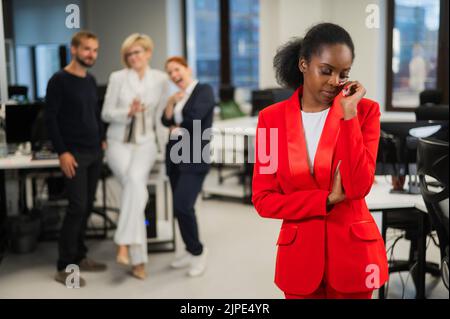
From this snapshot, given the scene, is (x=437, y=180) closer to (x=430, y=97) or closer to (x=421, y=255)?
(x=421, y=255)

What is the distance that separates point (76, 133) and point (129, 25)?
2052 millimetres

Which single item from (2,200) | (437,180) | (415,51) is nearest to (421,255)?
(437,180)

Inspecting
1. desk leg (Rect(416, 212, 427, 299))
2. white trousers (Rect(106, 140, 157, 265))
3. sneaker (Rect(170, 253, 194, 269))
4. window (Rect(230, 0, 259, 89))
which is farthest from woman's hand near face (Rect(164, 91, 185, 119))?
window (Rect(230, 0, 259, 89))

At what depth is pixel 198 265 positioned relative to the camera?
368 cm

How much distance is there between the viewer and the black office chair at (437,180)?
159 centimetres

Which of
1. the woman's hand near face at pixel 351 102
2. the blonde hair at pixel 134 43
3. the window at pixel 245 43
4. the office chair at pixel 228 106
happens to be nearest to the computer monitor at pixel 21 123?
the blonde hair at pixel 134 43

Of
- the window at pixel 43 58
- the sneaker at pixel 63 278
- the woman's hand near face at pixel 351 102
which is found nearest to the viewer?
the woman's hand near face at pixel 351 102

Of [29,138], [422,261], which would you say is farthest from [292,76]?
[29,138]

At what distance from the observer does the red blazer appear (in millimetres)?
1326

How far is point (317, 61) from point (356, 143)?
213 millimetres

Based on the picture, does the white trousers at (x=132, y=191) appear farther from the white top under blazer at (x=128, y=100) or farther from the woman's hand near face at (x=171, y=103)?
the woman's hand near face at (x=171, y=103)

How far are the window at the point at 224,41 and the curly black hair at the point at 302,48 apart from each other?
20.5 ft

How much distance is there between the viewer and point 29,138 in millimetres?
4113
